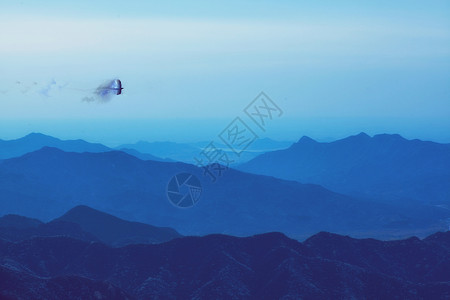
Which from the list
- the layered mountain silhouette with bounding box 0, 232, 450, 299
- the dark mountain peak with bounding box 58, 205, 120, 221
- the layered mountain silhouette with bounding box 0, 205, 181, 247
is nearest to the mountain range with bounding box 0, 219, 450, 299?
the layered mountain silhouette with bounding box 0, 232, 450, 299

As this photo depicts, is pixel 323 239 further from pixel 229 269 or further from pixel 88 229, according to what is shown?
pixel 88 229

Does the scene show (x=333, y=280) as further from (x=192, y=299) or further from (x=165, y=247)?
(x=165, y=247)

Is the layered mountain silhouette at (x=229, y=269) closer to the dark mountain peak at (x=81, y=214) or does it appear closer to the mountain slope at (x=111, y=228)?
the mountain slope at (x=111, y=228)

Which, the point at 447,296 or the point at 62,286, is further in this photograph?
the point at 447,296

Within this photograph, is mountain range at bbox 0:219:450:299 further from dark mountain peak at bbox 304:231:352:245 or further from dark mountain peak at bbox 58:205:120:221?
dark mountain peak at bbox 58:205:120:221

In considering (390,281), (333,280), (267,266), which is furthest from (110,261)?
(390,281)

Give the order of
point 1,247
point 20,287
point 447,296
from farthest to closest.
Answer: point 1,247 → point 447,296 → point 20,287
